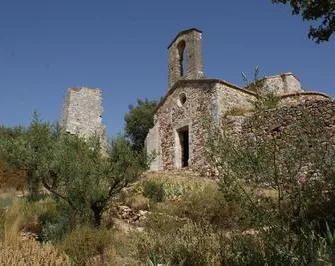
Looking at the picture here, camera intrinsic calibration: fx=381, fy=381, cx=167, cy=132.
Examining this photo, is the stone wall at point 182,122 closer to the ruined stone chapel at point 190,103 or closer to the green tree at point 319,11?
the ruined stone chapel at point 190,103

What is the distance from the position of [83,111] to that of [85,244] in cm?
2207

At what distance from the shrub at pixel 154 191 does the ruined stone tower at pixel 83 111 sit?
15.1 meters

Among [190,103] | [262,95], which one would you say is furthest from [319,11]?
[190,103]

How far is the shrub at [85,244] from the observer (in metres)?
7.57

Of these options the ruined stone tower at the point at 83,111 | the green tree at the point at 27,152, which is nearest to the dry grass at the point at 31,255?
the green tree at the point at 27,152

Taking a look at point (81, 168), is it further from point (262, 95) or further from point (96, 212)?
point (262, 95)

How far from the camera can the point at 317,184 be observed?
20.9 feet

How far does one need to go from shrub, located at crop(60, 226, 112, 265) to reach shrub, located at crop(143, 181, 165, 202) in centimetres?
474

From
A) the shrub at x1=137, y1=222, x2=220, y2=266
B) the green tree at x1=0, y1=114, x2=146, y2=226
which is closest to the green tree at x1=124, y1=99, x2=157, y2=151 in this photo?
the green tree at x1=0, y1=114, x2=146, y2=226

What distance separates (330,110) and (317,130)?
7.92m

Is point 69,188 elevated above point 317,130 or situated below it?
below

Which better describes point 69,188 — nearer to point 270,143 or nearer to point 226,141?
point 226,141

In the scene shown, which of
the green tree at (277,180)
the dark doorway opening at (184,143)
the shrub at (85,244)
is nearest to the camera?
the green tree at (277,180)

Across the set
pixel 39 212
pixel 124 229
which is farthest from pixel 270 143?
pixel 39 212
